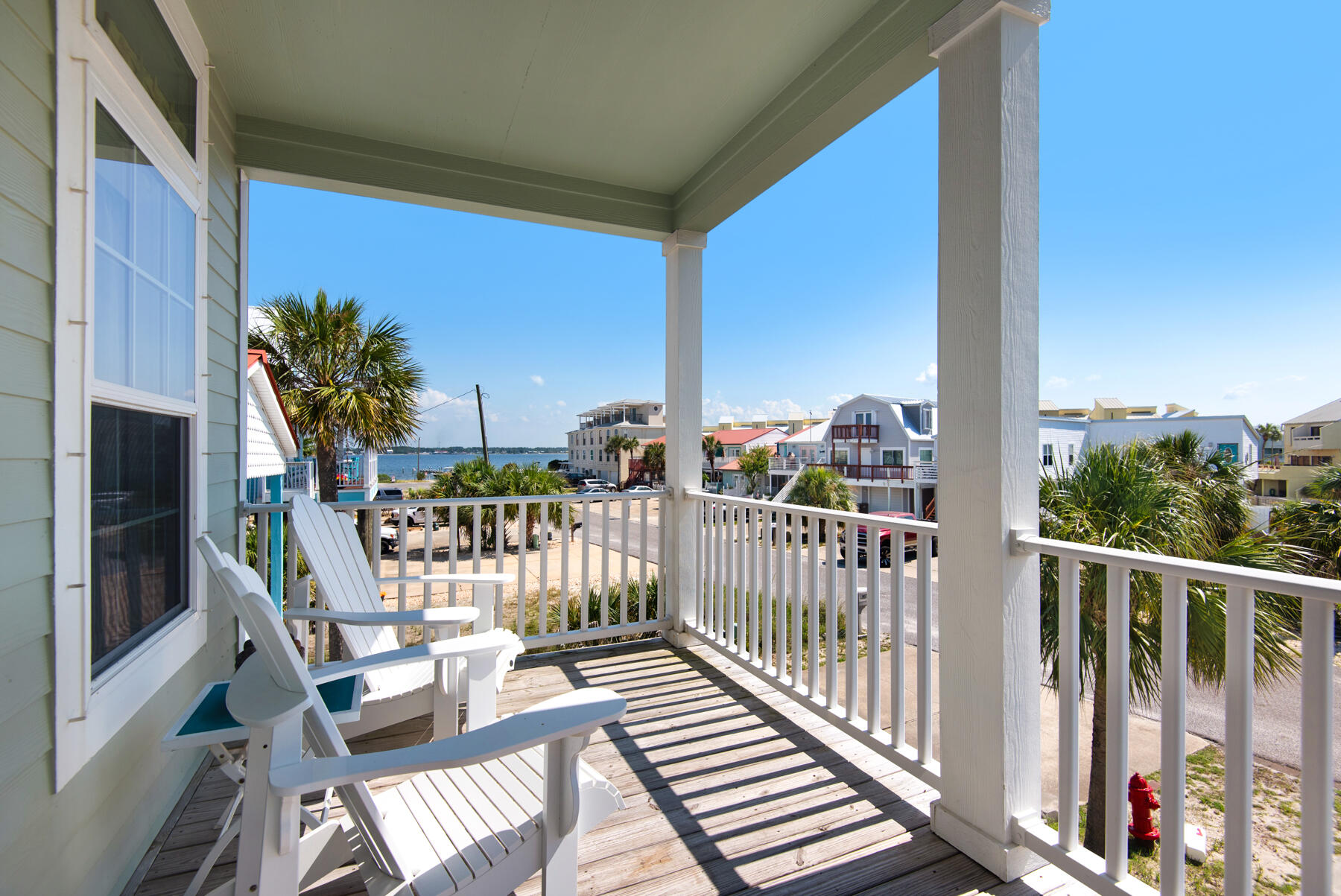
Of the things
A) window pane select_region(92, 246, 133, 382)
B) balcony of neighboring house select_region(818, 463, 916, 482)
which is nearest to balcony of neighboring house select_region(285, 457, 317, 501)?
window pane select_region(92, 246, 133, 382)

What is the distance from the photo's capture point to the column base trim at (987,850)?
1.60 metres

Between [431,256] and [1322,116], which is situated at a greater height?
[431,256]

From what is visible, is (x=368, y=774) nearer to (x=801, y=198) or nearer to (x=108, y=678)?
(x=108, y=678)

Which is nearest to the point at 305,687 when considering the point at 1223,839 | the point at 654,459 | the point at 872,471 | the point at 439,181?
the point at 439,181

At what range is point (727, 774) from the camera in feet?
7.09

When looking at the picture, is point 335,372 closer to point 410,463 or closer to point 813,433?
point 813,433

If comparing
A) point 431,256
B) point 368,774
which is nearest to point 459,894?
point 368,774

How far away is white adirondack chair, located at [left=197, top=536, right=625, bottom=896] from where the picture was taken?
956 mm

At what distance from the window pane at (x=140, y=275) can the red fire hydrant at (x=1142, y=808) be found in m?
4.23

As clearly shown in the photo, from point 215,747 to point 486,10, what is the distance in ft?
7.89

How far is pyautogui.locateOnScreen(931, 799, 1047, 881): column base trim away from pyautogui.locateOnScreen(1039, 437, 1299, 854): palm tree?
1135mm

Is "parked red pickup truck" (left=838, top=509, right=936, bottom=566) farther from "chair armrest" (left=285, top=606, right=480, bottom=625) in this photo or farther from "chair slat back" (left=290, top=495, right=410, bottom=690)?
"chair slat back" (left=290, top=495, right=410, bottom=690)

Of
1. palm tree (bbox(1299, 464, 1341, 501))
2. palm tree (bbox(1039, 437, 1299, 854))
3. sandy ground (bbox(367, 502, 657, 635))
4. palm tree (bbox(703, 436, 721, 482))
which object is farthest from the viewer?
palm tree (bbox(703, 436, 721, 482))

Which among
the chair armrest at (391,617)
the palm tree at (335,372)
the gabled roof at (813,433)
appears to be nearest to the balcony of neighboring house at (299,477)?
the palm tree at (335,372)
